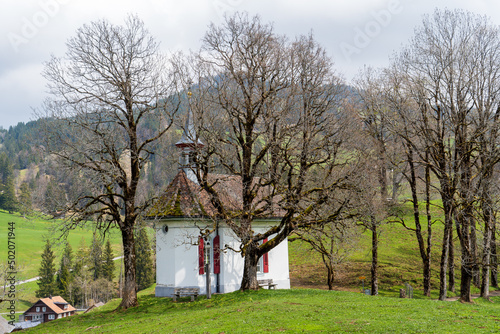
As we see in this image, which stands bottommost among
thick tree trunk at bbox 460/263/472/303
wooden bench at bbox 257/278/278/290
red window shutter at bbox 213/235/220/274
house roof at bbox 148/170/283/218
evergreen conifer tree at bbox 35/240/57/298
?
evergreen conifer tree at bbox 35/240/57/298

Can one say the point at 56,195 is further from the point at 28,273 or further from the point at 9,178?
the point at 9,178

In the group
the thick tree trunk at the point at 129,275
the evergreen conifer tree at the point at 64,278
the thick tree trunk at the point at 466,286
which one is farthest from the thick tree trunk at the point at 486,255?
the evergreen conifer tree at the point at 64,278

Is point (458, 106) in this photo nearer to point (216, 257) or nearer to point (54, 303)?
point (216, 257)

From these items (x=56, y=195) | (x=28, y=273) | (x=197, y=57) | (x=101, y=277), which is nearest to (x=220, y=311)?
(x=56, y=195)

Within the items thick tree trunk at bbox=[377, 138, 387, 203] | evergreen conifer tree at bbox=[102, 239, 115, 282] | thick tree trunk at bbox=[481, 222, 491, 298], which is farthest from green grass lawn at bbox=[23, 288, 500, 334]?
evergreen conifer tree at bbox=[102, 239, 115, 282]

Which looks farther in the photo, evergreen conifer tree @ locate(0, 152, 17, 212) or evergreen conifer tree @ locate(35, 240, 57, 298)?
evergreen conifer tree @ locate(0, 152, 17, 212)

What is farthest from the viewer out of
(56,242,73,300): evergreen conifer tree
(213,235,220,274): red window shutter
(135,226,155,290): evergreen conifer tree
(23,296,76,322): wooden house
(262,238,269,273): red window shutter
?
(56,242,73,300): evergreen conifer tree

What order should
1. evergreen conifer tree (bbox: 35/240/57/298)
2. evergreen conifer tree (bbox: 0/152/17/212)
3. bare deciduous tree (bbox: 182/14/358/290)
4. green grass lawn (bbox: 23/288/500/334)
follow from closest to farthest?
1. green grass lawn (bbox: 23/288/500/334)
2. bare deciduous tree (bbox: 182/14/358/290)
3. evergreen conifer tree (bbox: 35/240/57/298)
4. evergreen conifer tree (bbox: 0/152/17/212)

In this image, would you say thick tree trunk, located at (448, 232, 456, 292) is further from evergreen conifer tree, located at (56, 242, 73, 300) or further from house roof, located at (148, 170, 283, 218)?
evergreen conifer tree, located at (56, 242, 73, 300)

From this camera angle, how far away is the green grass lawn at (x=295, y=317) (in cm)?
1318

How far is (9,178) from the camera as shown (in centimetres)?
12125

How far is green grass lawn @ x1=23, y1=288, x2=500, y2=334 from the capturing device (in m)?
13.2

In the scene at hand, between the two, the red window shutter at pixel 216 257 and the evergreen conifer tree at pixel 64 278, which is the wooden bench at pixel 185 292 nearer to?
the red window shutter at pixel 216 257

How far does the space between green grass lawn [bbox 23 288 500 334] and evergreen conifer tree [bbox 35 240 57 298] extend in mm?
49612
